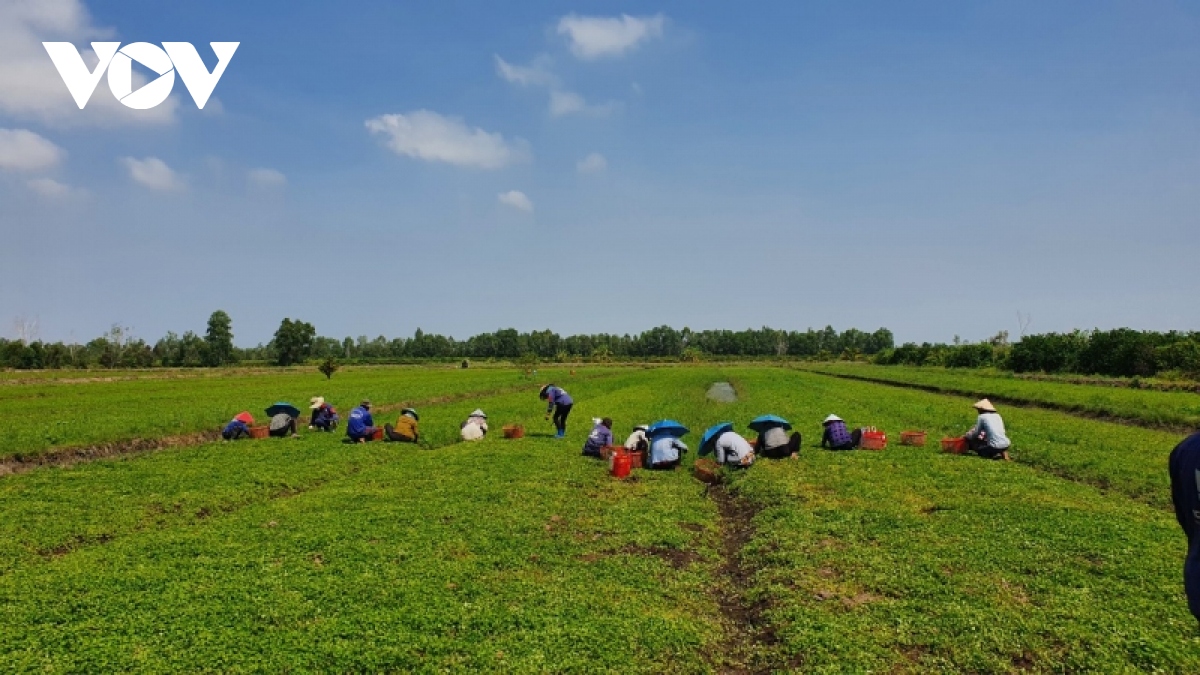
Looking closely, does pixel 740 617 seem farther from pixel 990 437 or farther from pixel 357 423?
pixel 357 423

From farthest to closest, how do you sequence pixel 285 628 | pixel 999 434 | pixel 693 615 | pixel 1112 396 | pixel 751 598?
pixel 1112 396 → pixel 999 434 → pixel 751 598 → pixel 693 615 → pixel 285 628

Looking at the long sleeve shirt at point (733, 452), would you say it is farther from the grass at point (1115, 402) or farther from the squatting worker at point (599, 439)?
the grass at point (1115, 402)

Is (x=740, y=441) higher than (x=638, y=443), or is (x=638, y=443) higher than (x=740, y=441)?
(x=740, y=441)

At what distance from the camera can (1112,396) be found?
3912cm

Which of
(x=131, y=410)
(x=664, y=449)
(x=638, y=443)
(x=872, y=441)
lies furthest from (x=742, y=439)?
(x=131, y=410)

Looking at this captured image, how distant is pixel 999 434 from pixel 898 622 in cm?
1405

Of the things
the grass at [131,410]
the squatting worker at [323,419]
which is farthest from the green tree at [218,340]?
the squatting worker at [323,419]

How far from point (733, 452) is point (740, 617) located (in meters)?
9.58

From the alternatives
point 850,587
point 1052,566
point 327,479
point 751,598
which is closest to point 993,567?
point 1052,566

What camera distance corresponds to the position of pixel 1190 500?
3.98m

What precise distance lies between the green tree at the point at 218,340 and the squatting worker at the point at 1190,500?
591 feet

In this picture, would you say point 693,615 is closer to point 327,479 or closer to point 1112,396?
point 327,479

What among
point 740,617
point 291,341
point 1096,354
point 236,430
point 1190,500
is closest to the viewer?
point 1190,500

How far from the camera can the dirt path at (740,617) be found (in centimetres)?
738
